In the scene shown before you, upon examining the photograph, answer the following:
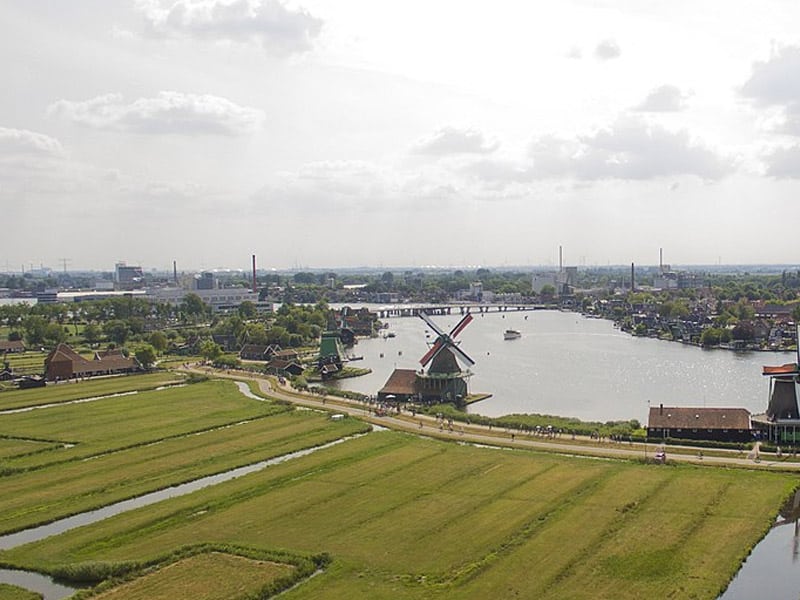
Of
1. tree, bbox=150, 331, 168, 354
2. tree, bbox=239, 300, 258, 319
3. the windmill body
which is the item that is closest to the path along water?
the windmill body

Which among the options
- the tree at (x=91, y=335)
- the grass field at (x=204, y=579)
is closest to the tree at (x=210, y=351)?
the tree at (x=91, y=335)

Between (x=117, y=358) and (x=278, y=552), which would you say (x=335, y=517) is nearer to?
(x=278, y=552)

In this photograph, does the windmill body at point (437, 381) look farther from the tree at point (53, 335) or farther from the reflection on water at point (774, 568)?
the tree at point (53, 335)

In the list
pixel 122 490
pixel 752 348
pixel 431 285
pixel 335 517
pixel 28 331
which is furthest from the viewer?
pixel 431 285

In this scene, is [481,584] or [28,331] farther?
[28,331]

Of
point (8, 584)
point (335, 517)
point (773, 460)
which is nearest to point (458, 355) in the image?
point (773, 460)

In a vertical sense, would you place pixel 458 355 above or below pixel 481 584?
above

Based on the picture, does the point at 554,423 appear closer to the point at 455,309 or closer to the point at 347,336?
the point at 347,336

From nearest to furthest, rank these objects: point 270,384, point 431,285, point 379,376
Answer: point 270,384 < point 379,376 < point 431,285
